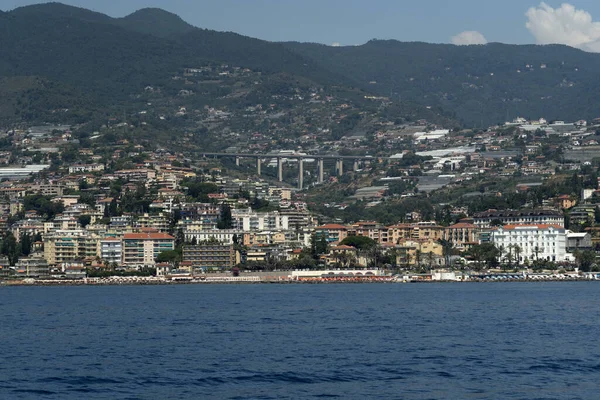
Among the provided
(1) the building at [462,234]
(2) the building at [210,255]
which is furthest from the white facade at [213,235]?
(1) the building at [462,234]

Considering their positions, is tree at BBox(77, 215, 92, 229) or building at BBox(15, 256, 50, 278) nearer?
building at BBox(15, 256, 50, 278)

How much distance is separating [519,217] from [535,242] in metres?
12.3

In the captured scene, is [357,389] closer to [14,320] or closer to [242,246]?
[14,320]

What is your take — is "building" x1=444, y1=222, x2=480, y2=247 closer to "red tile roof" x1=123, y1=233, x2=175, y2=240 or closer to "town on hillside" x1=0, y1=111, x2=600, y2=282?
"town on hillside" x1=0, y1=111, x2=600, y2=282

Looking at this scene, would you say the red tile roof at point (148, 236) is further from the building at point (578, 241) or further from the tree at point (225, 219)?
the building at point (578, 241)

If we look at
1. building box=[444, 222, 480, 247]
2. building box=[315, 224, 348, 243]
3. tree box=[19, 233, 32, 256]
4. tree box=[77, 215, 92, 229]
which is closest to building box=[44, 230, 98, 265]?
tree box=[19, 233, 32, 256]

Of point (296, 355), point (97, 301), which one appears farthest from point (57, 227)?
point (296, 355)

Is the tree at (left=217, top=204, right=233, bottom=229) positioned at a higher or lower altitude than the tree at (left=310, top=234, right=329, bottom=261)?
higher

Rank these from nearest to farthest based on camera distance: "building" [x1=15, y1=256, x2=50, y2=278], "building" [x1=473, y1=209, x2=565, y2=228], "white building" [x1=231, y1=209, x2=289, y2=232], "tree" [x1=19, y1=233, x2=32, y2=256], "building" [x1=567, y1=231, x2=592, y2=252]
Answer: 1. "building" [x1=15, y1=256, x2=50, y2=278]
2. "tree" [x1=19, y1=233, x2=32, y2=256]
3. "building" [x1=567, y1=231, x2=592, y2=252]
4. "building" [x1=473, y1=209, x2=565, y2=228]
5. "white building" [x1=231, y1=209, x2=289, y2=232]

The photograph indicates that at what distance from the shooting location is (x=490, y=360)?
46562 millimetres

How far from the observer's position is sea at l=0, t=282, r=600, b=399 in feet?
135

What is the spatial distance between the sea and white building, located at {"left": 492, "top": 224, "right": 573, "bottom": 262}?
55201 millimetres

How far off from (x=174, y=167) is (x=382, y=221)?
32266mm

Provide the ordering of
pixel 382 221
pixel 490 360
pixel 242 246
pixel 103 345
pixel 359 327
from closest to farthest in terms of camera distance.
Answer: pixel 490 360
pixel 103 345
pixel 359 327
pixel 242 246
pixel 382 221
